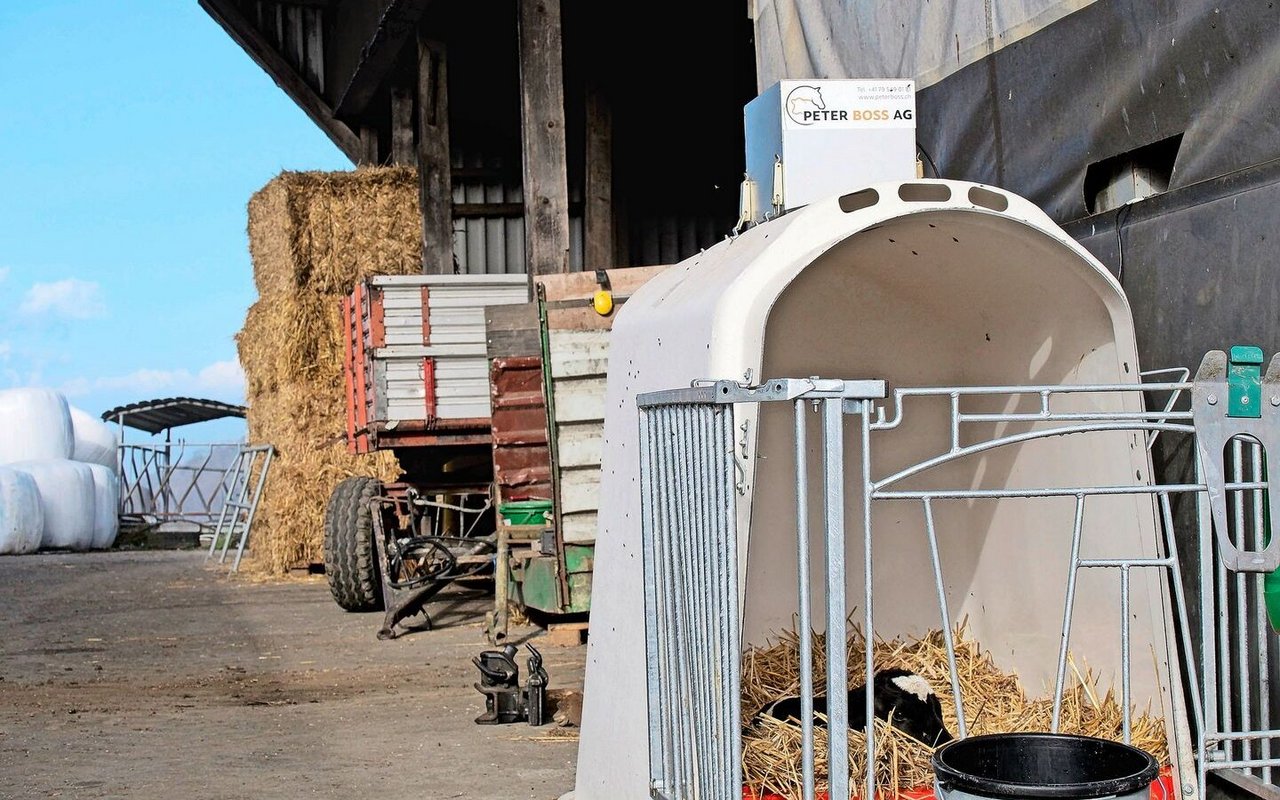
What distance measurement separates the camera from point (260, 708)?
6324 mm

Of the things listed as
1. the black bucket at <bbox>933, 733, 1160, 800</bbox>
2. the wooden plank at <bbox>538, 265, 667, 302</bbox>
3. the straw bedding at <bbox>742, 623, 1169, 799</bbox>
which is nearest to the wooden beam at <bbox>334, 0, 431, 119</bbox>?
the wooden plank at <bbox>538, 265, 667, 302</bbox>

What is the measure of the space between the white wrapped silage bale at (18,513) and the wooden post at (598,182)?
492 inches

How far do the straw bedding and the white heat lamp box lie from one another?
1415mm

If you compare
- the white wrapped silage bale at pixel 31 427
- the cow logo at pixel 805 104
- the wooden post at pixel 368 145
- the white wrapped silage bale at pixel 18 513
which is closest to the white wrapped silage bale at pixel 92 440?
the white wrapped silage bale at pixel 31 427

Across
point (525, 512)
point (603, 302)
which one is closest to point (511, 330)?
point (603, 302)

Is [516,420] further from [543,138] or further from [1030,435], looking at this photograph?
[1030,435]

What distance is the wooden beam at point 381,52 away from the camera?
10820 millimetres

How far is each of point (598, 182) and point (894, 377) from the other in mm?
7336

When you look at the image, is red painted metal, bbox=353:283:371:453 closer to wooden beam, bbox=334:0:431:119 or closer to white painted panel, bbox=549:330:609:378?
wooden beam, bbox=334:0:431:119

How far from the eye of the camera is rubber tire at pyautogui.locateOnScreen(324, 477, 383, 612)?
9617 mm

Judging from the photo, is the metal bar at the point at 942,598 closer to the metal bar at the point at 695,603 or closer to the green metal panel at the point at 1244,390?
the metal bar at the point at 695,603

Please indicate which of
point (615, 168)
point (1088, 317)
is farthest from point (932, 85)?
point (615, 168)

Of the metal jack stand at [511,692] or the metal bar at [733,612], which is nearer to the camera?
the metal bar at [733,612]

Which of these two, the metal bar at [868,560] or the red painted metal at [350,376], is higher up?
the red painted metal at [350,376]
